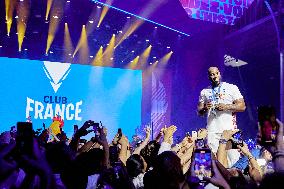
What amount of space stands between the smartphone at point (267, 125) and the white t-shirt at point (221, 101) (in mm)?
2973

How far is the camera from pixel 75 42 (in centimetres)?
1733

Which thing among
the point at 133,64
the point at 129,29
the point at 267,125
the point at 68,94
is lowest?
the point at 267,125

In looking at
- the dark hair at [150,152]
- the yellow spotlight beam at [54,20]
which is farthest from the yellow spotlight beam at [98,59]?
the dark hair at [150,152]

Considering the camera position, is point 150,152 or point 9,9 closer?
point 150,152

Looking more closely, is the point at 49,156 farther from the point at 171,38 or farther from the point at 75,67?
the point at 171,38

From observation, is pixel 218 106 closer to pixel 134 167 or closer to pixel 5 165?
pixel 134 167

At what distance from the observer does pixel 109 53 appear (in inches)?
724

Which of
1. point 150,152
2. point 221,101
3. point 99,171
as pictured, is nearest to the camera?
point 99,171

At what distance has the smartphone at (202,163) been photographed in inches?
103

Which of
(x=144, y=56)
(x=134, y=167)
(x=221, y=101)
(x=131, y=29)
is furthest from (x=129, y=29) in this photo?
(x=134, y=167)

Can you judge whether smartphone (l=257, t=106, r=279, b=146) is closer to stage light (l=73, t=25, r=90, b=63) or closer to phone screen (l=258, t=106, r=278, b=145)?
phone screen (l=258, t=106, r=278, b=145)

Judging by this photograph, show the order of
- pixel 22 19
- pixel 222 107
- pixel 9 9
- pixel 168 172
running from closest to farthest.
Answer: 1. pixel 168 172
2. pixel 222 107
3. pixel 9 9
4. pixel 22 19

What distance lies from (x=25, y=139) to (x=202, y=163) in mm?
1171

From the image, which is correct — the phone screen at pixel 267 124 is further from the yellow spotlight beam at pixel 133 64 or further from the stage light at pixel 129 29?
the yellow spotlight beam at pixel 133 64
